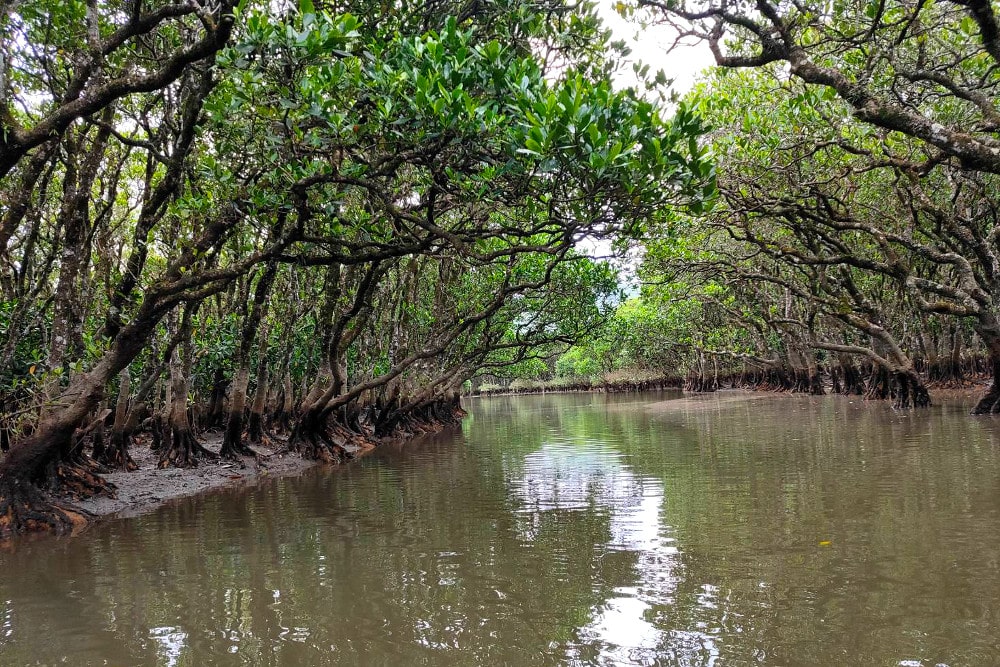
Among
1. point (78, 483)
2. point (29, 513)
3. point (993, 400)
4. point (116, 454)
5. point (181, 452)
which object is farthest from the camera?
point (993, 400)

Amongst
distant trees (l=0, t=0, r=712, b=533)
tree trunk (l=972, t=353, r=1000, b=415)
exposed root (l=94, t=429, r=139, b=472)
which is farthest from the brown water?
tree trunk (l=972, t=353, r=1000, b=415)

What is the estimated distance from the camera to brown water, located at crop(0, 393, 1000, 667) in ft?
12.4

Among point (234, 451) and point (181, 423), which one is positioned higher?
point (181, 423)

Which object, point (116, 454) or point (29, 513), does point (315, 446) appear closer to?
point (116, 454)

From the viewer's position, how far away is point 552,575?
198 inches

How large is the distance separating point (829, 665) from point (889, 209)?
57.6 ft

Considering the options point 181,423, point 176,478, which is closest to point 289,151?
point 176,478

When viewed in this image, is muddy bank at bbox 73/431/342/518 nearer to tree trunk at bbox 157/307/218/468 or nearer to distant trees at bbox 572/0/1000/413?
tree trunk at bbox 157/307/218/468

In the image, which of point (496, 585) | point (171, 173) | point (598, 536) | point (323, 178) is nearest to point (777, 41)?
point (323, 178)

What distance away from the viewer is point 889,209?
17516 mm

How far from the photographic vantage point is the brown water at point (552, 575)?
148 inches

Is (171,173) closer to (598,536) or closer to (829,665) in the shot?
(598,536)

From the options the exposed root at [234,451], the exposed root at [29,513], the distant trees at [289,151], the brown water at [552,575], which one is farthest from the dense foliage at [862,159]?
the exposed root at [234,451]

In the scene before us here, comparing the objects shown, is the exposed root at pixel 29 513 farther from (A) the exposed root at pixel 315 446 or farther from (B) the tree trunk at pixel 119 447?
(A) the exposed root at pixel 315 446
